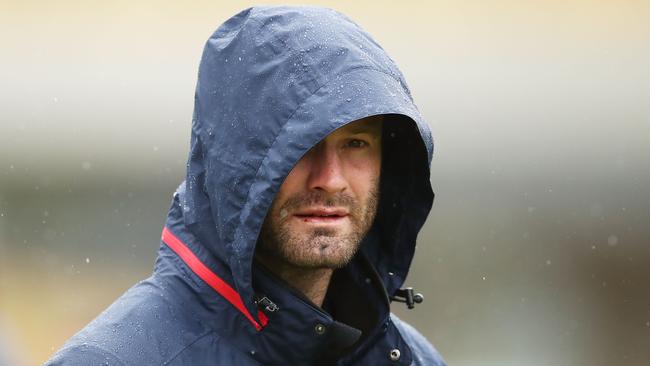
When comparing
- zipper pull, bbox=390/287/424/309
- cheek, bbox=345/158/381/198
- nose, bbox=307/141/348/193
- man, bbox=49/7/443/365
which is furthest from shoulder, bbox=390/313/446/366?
nose, bbox=307/141/348/193

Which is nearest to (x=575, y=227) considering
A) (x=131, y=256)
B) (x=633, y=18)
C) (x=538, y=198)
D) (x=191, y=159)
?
(x=538, y=198)

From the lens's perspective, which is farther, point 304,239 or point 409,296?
point 409,296

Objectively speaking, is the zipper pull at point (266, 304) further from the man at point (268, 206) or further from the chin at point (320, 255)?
the chin at point (320, 255)

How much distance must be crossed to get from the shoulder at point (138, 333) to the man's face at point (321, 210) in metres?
0.25

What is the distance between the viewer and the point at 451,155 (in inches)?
265

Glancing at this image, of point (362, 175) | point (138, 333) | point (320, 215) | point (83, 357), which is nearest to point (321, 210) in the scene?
point (320, 215)

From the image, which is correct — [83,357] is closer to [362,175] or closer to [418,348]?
[362,175]

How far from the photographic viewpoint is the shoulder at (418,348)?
8.46 ft

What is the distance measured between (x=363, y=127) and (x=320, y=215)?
0.26 metres

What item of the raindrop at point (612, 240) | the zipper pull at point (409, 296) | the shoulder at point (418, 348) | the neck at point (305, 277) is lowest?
the raindrop at point (612, 240)

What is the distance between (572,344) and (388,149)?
13.8 feet

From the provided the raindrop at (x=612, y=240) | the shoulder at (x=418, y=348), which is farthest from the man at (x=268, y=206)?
the raindrop at (x=612, y=240)

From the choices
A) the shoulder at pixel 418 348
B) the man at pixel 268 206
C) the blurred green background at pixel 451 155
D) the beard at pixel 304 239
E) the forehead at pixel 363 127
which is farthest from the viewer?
the blurred green background at pixel 451 155

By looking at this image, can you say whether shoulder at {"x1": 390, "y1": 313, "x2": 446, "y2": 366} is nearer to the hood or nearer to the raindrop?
the hood
